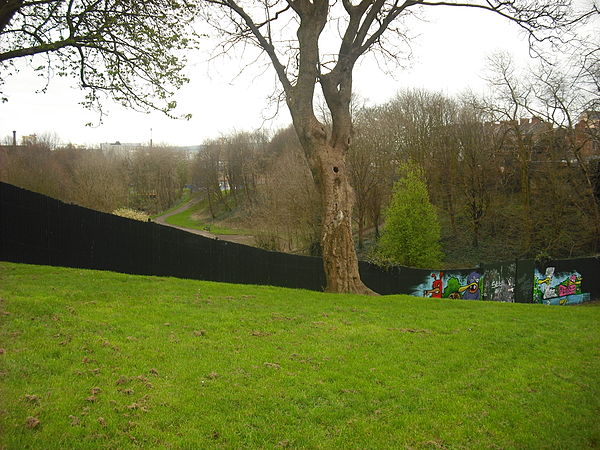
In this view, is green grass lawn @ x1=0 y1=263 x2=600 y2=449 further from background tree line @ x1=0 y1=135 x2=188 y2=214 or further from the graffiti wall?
the graffiti wall

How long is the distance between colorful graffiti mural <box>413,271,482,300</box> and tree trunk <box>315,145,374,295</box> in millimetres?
8621

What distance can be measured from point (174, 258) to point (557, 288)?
18874 mm

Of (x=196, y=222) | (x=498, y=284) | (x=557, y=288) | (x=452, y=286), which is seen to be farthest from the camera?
(x=196, y=222)

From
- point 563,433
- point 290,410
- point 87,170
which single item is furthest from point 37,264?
point 87,170

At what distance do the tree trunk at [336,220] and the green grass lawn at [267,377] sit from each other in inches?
160

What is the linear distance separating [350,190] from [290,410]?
30.1 feet

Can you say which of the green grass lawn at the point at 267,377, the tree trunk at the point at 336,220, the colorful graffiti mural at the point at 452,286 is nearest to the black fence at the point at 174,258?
the colorful graffiti mural at the point at 452,286

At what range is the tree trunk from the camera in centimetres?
1299

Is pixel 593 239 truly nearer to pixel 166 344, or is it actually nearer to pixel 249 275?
pixel 249 275

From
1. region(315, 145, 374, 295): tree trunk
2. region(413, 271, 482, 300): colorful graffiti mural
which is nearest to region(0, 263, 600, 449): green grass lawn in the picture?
region(315, 145, 374, 295): tree trunk

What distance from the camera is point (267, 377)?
5.40 m

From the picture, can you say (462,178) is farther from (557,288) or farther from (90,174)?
(90,174)

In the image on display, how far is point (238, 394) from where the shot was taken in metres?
4.84

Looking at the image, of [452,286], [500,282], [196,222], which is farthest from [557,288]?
[196,222]
